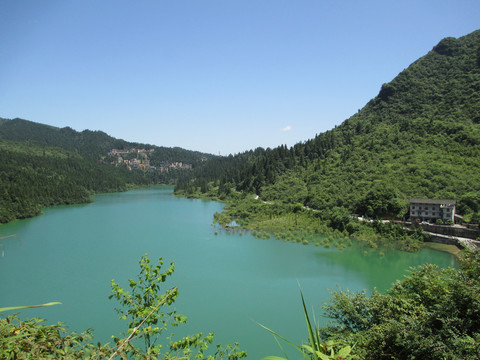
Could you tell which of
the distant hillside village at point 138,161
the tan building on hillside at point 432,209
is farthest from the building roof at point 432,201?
the distant hillside village at point 138,161

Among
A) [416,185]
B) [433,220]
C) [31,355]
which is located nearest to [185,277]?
[31,355]

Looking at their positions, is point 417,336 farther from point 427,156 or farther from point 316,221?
point 427,156

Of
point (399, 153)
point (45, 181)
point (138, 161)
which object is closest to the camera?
point (399, 153)

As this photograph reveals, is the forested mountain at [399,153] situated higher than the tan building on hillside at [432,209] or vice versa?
the forested mountain at [399,153]

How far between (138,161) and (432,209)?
143016mm

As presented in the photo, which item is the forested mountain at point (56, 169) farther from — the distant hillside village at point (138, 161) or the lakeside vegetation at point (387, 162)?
the lakeside vegetation at point (387, 162)

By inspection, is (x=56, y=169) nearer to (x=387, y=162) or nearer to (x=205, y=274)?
(x=205, y=274)

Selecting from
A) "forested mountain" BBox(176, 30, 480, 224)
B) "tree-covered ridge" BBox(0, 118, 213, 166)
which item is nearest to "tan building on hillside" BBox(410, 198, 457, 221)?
"forested mountain" BBox(176, 30, 480, 224)

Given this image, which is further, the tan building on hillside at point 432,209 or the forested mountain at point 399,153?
the forested mountain at point 399,153

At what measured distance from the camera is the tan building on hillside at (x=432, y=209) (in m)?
27.0

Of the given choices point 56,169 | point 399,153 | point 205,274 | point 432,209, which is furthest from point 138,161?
point 432,209

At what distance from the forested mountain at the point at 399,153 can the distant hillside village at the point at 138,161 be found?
3511 inches

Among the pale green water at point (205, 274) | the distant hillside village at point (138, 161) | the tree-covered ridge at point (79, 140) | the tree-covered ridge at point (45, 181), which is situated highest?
the tree-covered ridge at point (79, 140)

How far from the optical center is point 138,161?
499ft
